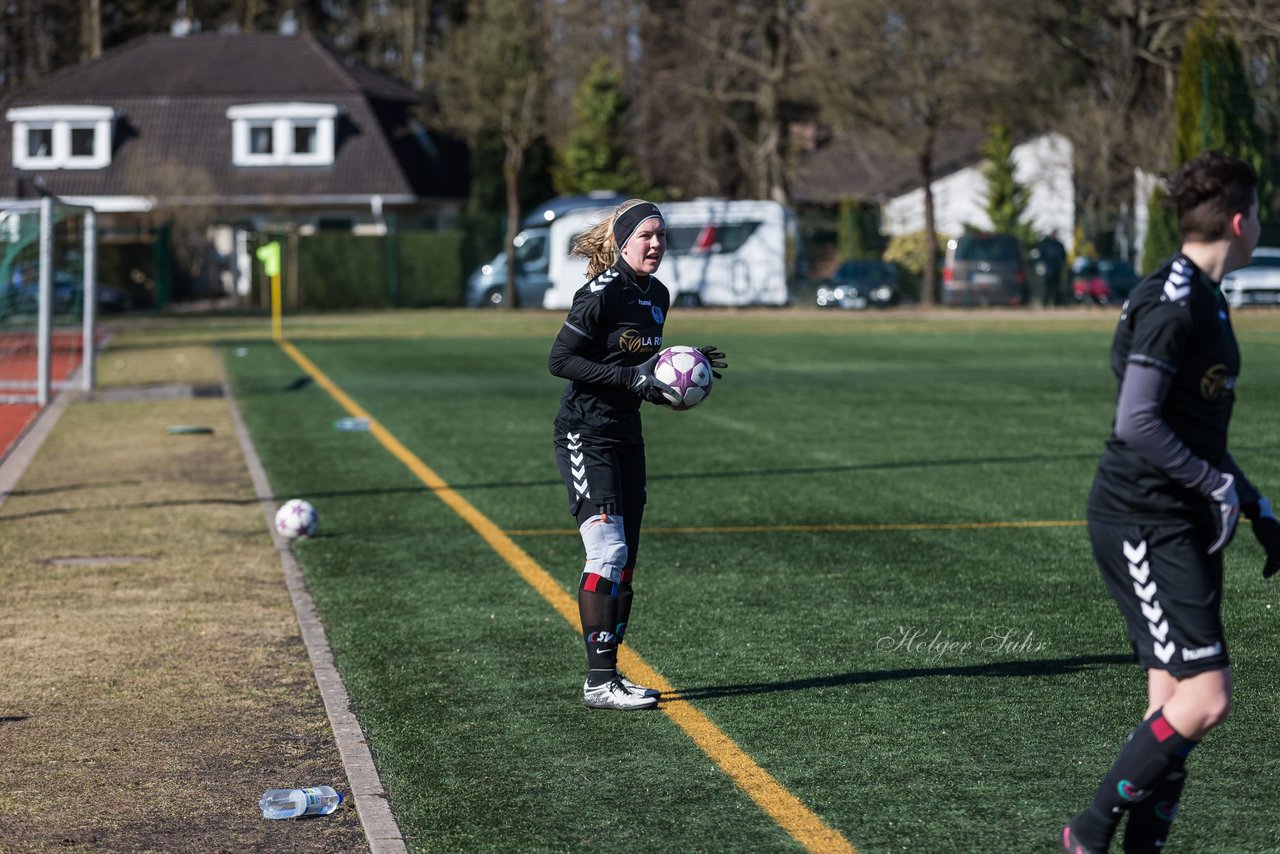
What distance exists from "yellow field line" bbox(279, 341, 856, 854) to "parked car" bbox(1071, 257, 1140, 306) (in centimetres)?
3675

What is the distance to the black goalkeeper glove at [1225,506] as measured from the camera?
13.6ft

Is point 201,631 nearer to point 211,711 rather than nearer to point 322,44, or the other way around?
point 211,711

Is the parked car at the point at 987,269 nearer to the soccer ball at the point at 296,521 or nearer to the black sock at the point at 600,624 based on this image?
the soccer ball at the point at 296,521

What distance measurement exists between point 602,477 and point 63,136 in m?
59.5

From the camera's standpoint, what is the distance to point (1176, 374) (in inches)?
166

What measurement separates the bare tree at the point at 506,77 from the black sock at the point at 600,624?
43.3 m

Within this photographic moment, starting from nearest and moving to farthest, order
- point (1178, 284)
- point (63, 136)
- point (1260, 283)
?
point (1178, 284) → point (1260, 283) → point (63, 136)

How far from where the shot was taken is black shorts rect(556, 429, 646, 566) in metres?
6.30

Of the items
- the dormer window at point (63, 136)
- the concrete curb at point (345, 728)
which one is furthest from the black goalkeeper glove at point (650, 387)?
the dormer window at point (63, 136)

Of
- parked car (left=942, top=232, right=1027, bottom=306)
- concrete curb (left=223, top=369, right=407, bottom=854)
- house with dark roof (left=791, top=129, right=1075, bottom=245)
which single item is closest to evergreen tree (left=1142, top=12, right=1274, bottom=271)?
parked car (left=942, top=232, right=1027, bottom=306)

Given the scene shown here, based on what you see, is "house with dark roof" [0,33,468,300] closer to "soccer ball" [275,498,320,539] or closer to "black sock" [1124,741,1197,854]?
"soccer ball" [275,498,320,539]

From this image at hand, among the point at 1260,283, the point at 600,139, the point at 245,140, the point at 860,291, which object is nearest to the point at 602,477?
the point at 1260,283

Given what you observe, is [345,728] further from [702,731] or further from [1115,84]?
[1115,84]

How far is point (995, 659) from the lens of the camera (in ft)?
23.3
